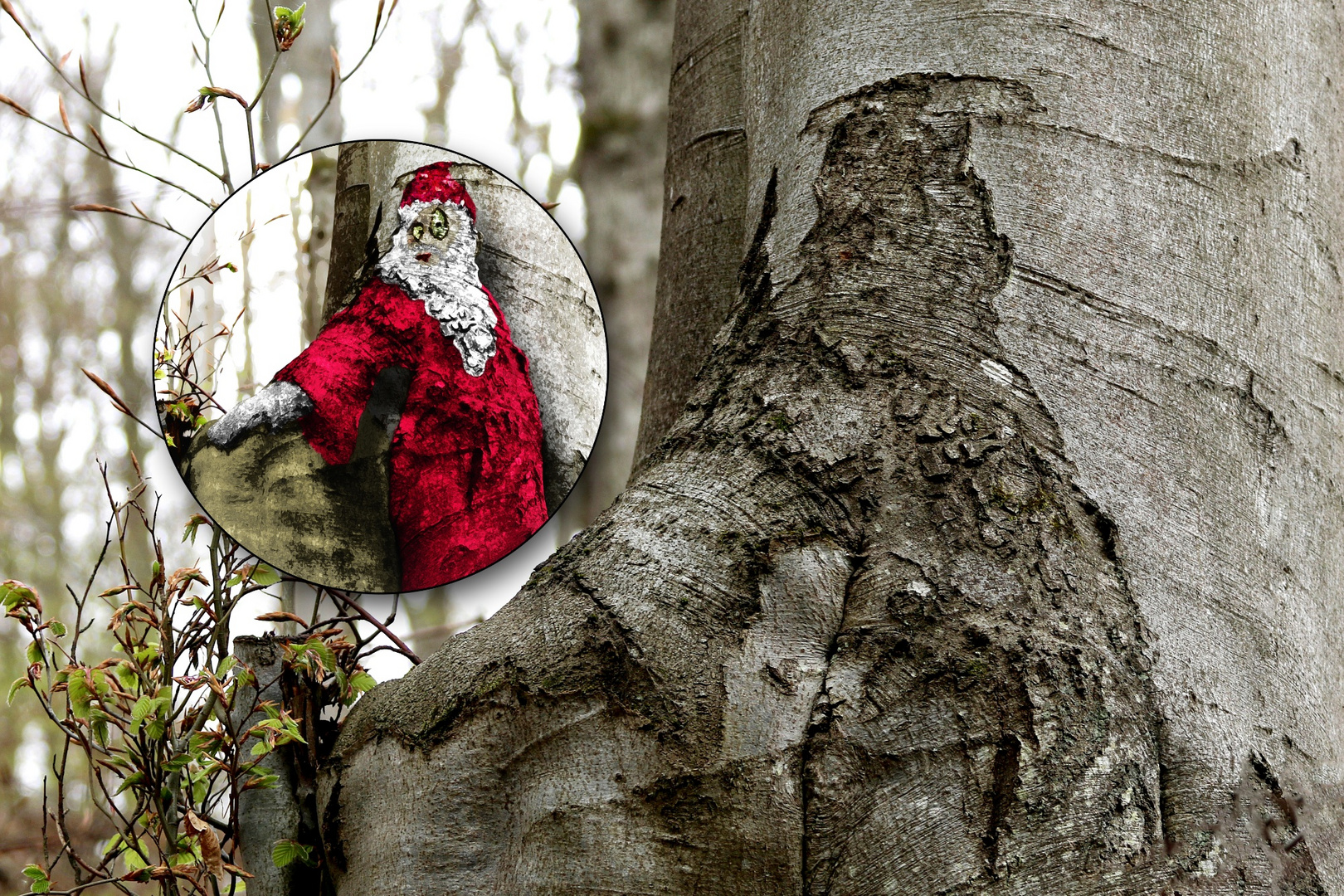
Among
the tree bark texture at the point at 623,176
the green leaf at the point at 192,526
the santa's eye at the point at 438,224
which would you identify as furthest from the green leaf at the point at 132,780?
the tree bark texture at the point at 623,176

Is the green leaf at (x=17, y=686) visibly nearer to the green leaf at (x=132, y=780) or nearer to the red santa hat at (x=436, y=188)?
the green leaf at (x=132, y=780)

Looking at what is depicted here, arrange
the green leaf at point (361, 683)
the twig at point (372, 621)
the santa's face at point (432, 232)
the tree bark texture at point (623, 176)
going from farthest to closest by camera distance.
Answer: the tree bark texture at point (623, 176)
the santa's face at point (432, 232)
the twig at point (372, 621)
the green leaf at point (361, 683)

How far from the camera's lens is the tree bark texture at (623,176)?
4633 millimetres

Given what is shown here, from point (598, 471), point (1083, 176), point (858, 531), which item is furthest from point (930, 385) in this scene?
point (598, 471)

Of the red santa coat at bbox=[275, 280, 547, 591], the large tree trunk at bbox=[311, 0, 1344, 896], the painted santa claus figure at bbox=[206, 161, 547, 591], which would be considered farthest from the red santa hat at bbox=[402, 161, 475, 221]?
the large tree trunk at bbox=[311, 0, 1344, 896]

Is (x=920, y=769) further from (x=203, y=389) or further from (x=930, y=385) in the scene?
(x=203, y=389)

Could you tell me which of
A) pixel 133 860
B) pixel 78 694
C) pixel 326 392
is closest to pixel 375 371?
pixel 326 392

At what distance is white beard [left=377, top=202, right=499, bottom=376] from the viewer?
139 cm

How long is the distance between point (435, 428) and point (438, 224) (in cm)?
31

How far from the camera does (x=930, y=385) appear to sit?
3.27 feet

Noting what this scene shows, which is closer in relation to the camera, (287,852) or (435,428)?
(287,852)

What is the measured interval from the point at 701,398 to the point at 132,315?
30.0 feet

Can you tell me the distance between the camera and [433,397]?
138 centimetres

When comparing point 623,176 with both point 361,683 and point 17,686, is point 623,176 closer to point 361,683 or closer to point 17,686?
point 361,683
